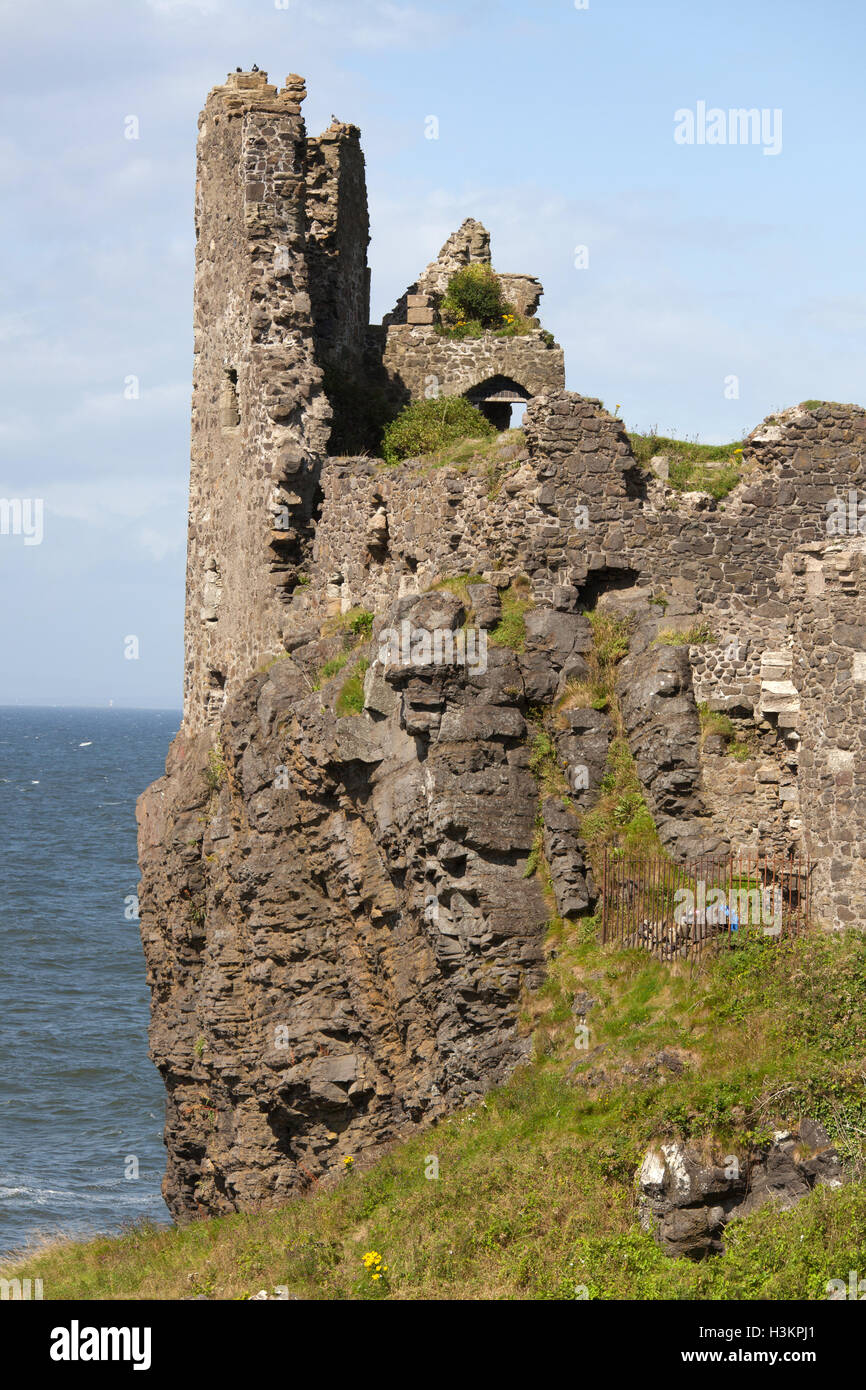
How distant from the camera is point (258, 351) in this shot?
2833cm

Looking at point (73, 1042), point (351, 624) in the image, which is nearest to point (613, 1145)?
point (351, 624)

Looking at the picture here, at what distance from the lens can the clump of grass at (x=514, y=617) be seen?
22.6 metres

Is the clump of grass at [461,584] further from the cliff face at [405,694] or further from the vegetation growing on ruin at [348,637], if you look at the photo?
the vegetation growing on ruin at [348,637]

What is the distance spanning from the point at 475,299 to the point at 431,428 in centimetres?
365

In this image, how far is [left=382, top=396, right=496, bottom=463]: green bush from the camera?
94.5 ft

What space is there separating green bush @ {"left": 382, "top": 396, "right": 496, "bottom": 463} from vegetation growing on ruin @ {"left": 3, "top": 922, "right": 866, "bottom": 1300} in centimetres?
1025

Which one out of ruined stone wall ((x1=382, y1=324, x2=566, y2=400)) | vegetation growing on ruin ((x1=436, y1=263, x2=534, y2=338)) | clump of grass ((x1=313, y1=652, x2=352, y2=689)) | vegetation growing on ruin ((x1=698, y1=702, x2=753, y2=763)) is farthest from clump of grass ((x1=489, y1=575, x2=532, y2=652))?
vegetation growing on ruin ((x1=436, y1=263, x2=534, y2=338))

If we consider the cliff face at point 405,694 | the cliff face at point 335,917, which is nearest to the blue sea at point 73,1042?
the cliff face at point 335,917

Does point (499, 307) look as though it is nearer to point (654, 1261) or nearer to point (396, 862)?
point (396, 862)

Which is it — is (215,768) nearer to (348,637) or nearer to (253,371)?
(348,637)

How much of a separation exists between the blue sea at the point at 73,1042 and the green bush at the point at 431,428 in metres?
9.65

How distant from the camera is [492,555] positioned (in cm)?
2334

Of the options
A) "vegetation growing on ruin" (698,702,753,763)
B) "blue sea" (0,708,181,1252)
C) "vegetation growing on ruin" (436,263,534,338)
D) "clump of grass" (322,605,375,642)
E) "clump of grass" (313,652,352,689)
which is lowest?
"blue sea" (0,708,181,1252)

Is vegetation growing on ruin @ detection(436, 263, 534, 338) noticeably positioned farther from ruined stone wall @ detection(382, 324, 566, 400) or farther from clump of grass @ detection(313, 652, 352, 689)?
clump of grass @ detection(313, 652, 352, 689)
